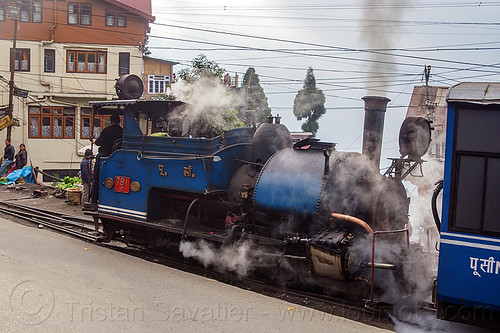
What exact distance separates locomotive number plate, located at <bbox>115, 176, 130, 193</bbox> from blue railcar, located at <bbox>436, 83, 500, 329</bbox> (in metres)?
5.71

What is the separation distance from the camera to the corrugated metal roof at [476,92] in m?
4.88

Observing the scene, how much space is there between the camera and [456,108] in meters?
5.09

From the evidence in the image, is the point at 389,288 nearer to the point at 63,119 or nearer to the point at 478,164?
the point at 478,164

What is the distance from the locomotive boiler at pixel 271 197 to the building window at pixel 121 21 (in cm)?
2138

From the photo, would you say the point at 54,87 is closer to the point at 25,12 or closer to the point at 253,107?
the point at 25,12

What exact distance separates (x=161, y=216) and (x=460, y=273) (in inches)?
214

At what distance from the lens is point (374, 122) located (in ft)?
22.6

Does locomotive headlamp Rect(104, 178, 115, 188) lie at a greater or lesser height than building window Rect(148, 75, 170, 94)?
lesser

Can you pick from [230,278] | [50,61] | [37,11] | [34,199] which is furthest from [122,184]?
[37,11]

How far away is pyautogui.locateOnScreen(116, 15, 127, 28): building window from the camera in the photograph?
29.0 metres

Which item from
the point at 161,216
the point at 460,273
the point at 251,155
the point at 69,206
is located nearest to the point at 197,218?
the point at 161,216

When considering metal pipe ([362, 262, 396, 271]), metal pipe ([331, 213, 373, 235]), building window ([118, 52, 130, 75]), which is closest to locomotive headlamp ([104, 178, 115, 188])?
metal pipe ([331, 213, 373, 235])

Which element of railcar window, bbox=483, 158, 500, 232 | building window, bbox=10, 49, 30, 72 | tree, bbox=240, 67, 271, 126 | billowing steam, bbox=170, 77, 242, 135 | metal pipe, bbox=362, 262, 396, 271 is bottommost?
metal pipe, bbox=362, 262, 396, 271

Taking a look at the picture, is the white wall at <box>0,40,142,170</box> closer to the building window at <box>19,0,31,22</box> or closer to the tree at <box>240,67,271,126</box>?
the building window at <box>19,0,31,22</box>
